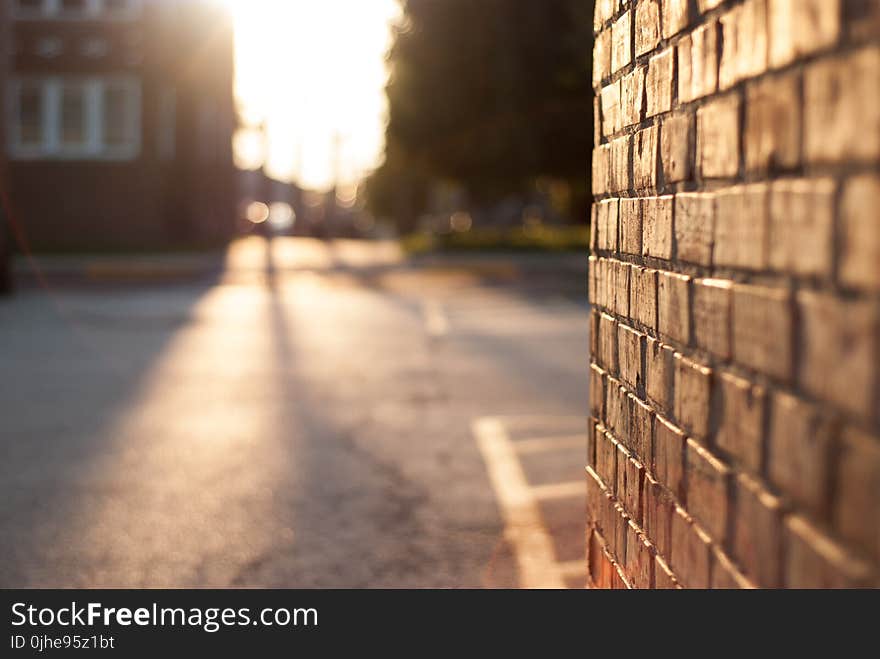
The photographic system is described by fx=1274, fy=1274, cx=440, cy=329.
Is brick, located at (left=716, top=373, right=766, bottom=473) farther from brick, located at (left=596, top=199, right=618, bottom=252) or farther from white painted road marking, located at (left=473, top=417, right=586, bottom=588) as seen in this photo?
white painted road marking, located at (left=473, top=417, right=586, bottom=588)

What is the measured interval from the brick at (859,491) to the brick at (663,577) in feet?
2.55

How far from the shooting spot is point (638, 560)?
8.30 feet

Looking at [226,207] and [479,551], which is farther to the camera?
[226,207]

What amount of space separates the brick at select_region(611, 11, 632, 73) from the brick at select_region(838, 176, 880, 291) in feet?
4.08

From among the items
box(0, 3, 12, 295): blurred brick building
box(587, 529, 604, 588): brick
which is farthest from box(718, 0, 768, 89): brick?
box(0, 3, 12, 295): blurred brick building

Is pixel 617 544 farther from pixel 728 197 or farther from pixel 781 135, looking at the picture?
pixel 781 135

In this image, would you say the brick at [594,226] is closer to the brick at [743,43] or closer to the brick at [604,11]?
the brick at [604,11]

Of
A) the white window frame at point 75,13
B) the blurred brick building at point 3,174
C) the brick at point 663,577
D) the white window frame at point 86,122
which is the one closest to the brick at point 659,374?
the brick at point 663,577

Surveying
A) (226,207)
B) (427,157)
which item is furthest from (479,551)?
(226,207)

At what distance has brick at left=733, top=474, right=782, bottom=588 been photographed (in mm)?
1672

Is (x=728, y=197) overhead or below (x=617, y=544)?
overhead

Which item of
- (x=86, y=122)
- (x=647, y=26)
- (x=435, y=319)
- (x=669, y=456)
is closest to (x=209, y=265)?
(x=86, y=122)

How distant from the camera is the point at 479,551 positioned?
17.1ft
